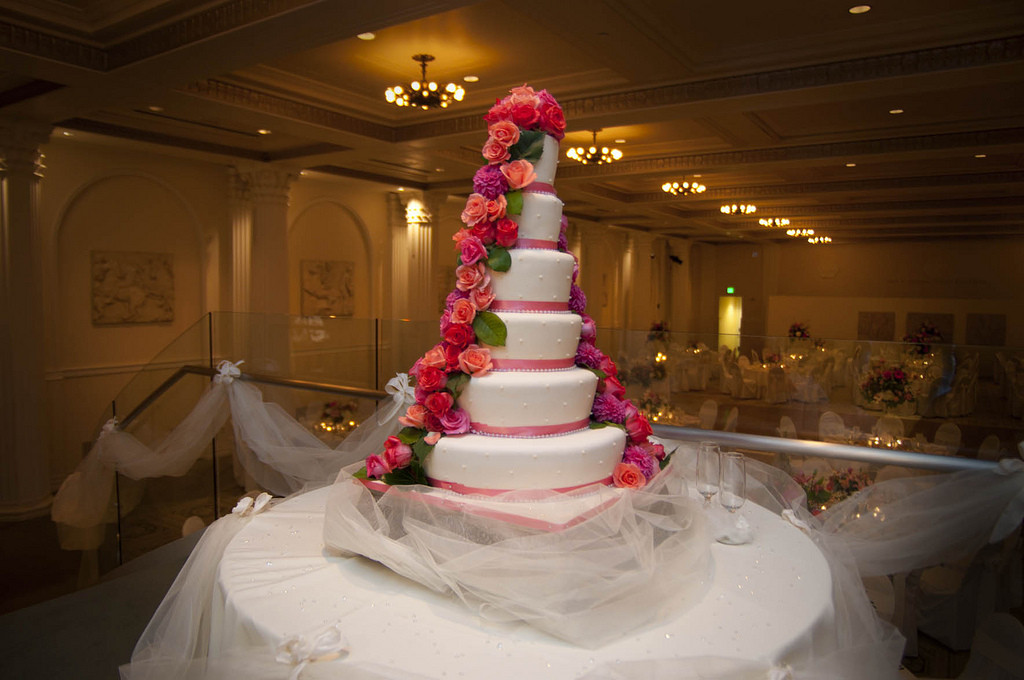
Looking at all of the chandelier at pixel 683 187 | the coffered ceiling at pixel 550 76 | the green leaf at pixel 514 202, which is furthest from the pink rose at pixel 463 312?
the chandelier at pixel 683 187

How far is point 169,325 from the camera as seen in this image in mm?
8664

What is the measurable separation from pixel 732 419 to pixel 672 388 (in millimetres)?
637

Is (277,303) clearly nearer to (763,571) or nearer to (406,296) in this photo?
(406,296)

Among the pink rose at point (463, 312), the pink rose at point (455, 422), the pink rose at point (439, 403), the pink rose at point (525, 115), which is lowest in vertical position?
the pink rose at point (455, 422)

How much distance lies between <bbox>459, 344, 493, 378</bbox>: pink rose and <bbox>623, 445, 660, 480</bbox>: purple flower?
2.02ft

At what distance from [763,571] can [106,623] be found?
3113mm

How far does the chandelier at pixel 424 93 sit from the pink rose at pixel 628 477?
4302 mm

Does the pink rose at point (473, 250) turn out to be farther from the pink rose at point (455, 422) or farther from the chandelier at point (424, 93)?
the chandelier at point (424, 93)

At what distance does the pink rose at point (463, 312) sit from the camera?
6.97 ft

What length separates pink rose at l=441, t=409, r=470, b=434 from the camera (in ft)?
6.86

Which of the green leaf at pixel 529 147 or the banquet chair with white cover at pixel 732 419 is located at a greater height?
the green leaf at pixel 529 147

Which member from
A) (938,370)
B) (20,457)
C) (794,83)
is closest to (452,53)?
(794,83)

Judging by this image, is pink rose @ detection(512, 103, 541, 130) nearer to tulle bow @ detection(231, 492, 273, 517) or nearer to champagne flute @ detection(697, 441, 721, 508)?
champagne flute @ detection(697, 441, 721, 508)

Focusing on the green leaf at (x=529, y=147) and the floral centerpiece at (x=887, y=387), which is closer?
the green leaf at (x=529, y=147)
